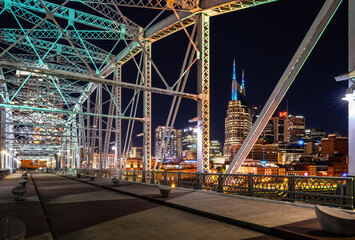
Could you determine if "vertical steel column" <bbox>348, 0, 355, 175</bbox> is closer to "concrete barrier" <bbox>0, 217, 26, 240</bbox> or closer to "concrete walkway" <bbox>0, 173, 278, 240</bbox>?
"concrete walkway" <bbox>0, 173, 278, 240</bbox>

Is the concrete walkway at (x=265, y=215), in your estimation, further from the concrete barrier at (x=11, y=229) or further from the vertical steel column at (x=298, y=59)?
the concrete barrier at (x=11, y=229)

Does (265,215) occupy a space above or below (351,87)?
below

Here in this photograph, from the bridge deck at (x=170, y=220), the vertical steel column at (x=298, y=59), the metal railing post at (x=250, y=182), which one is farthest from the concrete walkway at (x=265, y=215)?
the vertical steel column at (x=298, y=59)

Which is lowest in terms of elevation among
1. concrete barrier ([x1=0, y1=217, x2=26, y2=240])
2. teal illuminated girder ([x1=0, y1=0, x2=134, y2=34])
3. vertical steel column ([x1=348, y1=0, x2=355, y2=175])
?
concrete barrier ([x1=0, y1=217, x2=26, y2=240])

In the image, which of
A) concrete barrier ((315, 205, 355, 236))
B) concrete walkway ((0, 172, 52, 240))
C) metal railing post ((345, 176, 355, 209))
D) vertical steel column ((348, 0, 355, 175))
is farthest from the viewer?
vertical steel column ((348, 0, 355, 175))

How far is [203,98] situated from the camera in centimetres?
2020

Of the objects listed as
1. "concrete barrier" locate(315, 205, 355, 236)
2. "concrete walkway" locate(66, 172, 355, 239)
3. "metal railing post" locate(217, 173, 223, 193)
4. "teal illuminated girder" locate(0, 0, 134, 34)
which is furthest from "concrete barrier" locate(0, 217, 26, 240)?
"teal illuminated girder" locate(0, 0, 134, 34)

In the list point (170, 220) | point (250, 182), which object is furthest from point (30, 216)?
point (250, 182)

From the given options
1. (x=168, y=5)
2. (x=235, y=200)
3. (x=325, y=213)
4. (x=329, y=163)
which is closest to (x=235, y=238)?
(x=325, y=213)

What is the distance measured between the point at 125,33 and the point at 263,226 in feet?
74.2

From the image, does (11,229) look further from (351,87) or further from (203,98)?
(203,98)

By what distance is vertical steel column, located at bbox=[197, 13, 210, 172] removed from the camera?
19.8 meters

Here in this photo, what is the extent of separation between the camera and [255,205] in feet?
33.9

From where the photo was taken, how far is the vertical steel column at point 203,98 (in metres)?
19.8
